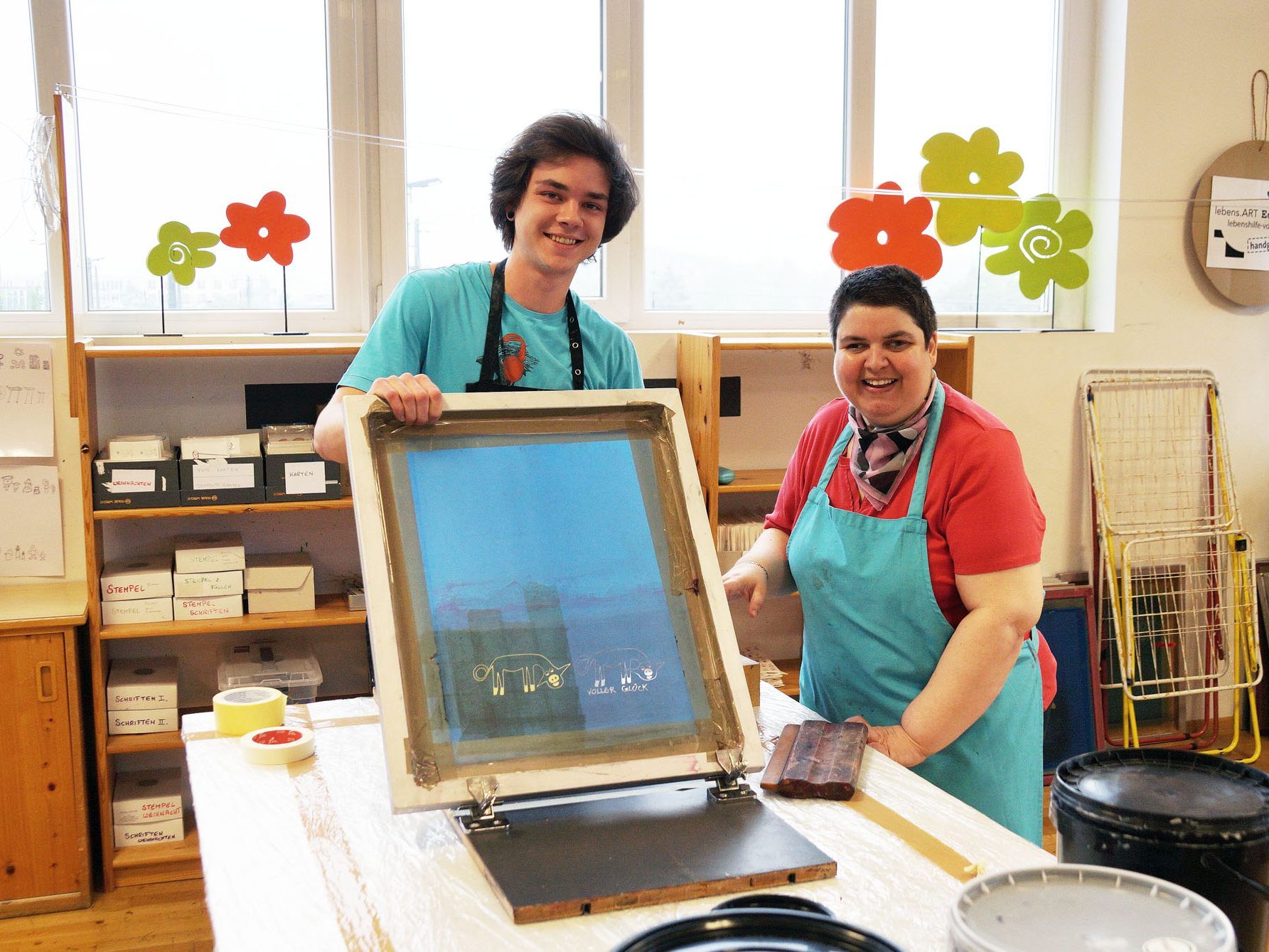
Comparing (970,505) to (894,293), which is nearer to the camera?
(970,505)

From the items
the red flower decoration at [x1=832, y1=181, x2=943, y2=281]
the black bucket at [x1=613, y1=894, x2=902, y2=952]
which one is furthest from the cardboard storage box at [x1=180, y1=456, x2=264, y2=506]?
the black bucket at [x1=613, y1=894, x2=902, y2=952]

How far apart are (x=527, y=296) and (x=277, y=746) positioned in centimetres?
78

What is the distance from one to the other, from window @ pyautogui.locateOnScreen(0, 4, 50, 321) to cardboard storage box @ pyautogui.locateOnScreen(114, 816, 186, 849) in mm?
1339

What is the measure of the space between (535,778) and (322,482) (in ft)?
6.04

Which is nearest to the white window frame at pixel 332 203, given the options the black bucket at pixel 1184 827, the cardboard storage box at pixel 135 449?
the cardboard storage box at pixel 135 449

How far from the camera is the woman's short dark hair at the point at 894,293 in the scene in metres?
1.71

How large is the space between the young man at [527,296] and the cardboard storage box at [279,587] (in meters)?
1.33

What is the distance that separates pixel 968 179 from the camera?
3.49 m

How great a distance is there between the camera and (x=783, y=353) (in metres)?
3.54

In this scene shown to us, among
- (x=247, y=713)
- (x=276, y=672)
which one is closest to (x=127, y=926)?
(x=276, y=672)

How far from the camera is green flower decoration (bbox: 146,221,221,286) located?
2.95 meters

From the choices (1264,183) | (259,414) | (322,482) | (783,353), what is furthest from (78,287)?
(1264,183)

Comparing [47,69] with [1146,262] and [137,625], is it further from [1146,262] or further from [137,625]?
[1146,262]

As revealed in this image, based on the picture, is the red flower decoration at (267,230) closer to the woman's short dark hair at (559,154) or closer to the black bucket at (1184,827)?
the woman's short dark hair at (559,154)
